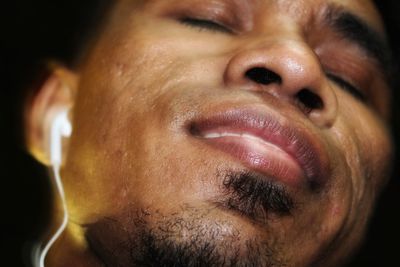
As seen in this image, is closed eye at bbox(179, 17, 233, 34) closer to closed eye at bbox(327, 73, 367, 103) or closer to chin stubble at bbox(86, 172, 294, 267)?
closed eye at bbox(327, 73, 367, 103)

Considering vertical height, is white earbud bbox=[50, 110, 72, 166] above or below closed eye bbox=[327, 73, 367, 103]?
below

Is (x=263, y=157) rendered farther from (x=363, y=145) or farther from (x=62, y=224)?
(x=62, y=224)

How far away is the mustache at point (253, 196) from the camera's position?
1.01m

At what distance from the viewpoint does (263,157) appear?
1.08m

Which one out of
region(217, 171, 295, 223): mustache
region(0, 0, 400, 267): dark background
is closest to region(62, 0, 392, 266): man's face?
region(217, 171, 295, 223): mustache

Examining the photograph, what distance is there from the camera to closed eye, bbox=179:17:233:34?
1.39 meters

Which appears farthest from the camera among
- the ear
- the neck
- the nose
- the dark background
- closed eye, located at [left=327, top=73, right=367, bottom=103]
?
the dark background

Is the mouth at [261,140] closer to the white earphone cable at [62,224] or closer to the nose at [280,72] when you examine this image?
the nose at [280,72]

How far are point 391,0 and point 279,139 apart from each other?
3.76 ft

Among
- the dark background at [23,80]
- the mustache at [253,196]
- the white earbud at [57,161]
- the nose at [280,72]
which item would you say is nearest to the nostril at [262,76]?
the nose at [280,72]

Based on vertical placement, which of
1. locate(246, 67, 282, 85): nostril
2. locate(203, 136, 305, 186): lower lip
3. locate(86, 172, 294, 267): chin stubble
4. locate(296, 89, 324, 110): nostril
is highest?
locate(246, 67, 282, 85): nostril

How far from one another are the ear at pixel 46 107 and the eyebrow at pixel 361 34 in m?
1.02

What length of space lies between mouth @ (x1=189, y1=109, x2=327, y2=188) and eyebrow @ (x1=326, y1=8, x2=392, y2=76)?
55 centimetres

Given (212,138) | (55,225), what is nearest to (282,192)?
(212,138)
